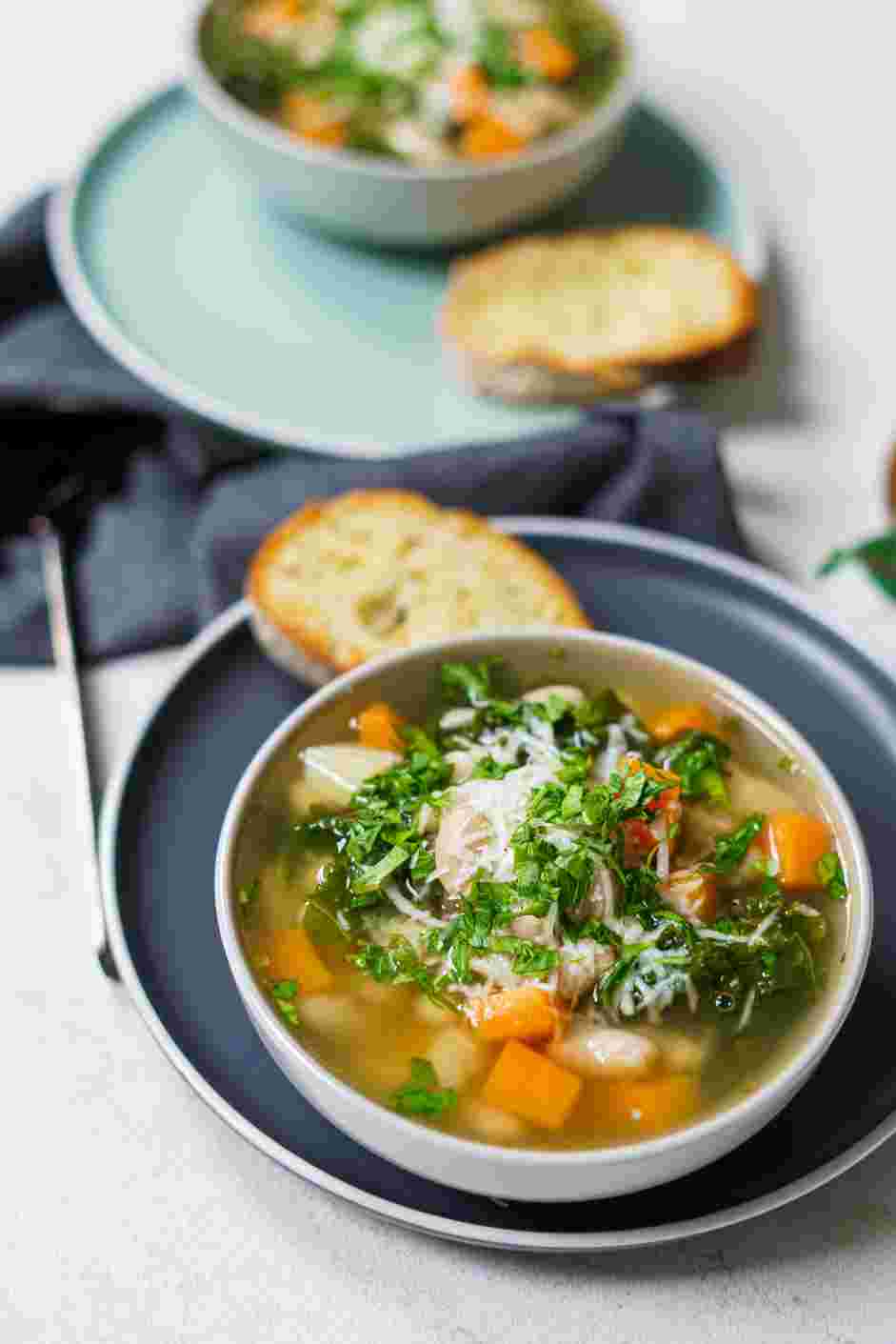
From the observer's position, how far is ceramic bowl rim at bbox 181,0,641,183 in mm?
2881

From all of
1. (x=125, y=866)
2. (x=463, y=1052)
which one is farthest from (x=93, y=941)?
(x=463, y=1052)

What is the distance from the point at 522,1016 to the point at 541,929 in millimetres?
100

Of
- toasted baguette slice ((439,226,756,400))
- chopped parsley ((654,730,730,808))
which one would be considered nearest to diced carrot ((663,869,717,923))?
chopped parsley ((654,730,730,808))

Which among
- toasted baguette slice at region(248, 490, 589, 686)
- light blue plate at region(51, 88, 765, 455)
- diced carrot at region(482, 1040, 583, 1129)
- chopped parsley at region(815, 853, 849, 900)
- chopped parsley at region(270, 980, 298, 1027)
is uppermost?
chopped parsley at region(815, 853, 849, 900)

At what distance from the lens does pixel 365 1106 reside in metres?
1.56

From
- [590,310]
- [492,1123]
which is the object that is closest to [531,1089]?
[492,1123]

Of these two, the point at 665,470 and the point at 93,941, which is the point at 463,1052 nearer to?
the point at 93,941

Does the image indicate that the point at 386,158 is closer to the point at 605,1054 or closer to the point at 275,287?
the point at 275,287

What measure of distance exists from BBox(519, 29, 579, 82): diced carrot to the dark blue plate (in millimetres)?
1233

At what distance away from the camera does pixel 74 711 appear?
7.70 ft

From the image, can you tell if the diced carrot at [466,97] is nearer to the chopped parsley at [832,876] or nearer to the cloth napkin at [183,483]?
the cloth napkin at [183,483]

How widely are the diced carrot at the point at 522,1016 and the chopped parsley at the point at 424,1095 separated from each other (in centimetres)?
7

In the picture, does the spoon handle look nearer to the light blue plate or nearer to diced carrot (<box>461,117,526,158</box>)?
the light blue plate

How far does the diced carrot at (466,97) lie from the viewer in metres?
3.01
